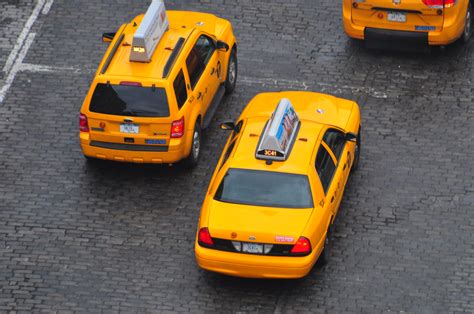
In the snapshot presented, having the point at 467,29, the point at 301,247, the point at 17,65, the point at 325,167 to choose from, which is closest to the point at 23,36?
the point at 17,65

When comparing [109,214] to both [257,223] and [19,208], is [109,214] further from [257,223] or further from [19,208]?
[257,223]

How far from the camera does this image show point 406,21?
24.0 meters

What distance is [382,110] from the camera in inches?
909

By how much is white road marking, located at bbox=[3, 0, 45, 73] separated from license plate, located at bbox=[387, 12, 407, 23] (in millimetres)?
6827

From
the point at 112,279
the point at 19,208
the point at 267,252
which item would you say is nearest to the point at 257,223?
the point at 267,252

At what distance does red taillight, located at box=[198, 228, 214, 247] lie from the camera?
61.0 feet

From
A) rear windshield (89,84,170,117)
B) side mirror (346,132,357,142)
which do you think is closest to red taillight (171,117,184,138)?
rear windshield (89,84,170,117)

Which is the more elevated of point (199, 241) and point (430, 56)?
point (199, 241)

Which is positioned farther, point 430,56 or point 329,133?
point 430,56

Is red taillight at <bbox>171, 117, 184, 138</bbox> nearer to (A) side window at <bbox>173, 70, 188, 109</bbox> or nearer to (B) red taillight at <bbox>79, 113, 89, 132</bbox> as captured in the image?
(A) side window at <bbox>173, 70, 188, 109</bbox>

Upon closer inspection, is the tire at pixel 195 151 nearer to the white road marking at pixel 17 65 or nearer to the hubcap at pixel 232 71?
the hubcap at pixel 232 71

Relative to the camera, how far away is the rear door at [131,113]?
2094 centimetres

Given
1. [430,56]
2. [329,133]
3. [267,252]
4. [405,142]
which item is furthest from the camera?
[430,56]

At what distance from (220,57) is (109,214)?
3.87 meters
